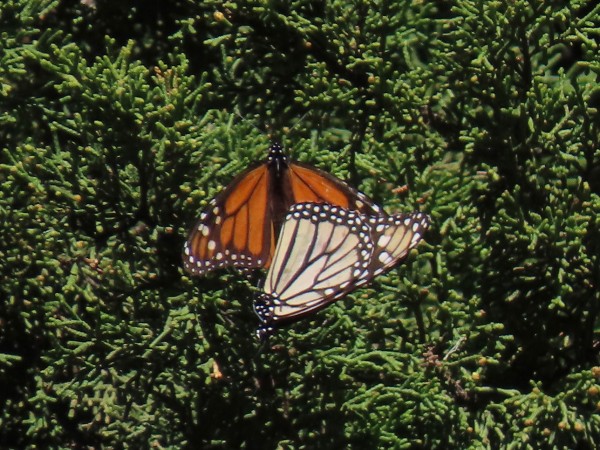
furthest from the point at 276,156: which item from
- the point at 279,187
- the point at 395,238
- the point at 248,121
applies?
the point at 395,238

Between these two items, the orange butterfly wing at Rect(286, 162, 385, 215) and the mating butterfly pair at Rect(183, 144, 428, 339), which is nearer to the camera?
the mating butterfly pair at Rect(183, 144, 428, 339)

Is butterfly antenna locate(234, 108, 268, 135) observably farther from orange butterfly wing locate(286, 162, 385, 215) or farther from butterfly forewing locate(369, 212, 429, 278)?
butterfly forewing locate(369, 212, 429, 278)

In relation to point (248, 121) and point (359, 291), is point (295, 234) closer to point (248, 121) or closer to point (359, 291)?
point (359, 291)

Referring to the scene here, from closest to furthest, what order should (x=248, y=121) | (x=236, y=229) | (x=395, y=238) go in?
(x=395, y=238)
(x=236, y=229)
(x=248, y=121)

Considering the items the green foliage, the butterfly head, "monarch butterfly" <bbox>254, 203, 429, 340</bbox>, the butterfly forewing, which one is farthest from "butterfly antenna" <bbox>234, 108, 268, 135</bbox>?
the butterfly forewing

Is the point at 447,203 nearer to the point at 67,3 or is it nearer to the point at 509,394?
the point at 509,394

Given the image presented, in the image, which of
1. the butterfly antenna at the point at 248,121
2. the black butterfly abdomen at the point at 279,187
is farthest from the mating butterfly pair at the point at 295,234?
the butterfly antenna at the point at 248,121

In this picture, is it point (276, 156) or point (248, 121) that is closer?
point (276, 156)

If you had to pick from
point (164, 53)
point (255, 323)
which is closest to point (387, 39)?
point (164, 53)
